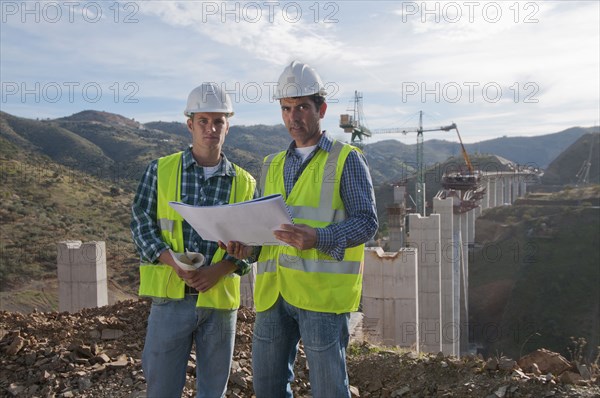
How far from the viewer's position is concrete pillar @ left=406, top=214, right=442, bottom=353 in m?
13.7

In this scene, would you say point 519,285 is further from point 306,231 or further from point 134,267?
point 306,231

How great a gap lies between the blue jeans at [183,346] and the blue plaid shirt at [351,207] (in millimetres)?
842

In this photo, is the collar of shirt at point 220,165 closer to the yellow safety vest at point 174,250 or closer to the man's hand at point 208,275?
the yellow safety vest at point 174,250

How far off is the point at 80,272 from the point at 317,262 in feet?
25.3

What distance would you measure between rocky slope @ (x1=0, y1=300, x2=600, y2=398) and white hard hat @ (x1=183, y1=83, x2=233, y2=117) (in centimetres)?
239

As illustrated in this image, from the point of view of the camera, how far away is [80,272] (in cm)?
927

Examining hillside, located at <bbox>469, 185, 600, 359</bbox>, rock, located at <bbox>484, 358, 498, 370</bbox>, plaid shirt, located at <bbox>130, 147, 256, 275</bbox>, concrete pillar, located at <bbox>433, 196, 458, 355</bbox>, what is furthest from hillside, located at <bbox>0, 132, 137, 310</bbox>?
A: hillside, located at <bbox>469, 185, 600, 359</bbox>

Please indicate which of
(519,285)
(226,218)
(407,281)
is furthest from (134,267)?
(519,285)

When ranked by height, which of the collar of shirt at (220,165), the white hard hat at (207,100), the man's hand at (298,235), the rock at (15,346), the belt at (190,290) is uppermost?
the white hard hat at (207,100)

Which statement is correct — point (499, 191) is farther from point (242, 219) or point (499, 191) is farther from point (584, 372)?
point (242, 219)

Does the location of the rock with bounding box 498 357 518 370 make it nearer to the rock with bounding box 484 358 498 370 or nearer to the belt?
the rock with bounding box 484 358 498 370

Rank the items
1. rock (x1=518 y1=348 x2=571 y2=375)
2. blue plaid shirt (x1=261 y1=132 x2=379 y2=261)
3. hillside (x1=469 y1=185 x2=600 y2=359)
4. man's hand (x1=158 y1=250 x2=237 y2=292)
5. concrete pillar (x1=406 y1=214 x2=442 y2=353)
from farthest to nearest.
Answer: hillside (x1=469 y1=185 x2=600 y2=359) < concrete pillar (x1=406 y1=214 x2=442 y2=353) < rock (x1=518 y1=348 x2=571 y2=375) < man's hand (x1=158 y1=250 x2=237 y2=292) < blue plaid shirt (x1=261 y1=132 x2=379 y2=261)

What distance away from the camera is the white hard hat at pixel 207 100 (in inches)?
119

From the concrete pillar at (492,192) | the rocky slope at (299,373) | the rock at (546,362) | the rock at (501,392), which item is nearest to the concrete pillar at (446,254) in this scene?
the rock at (546,362)
